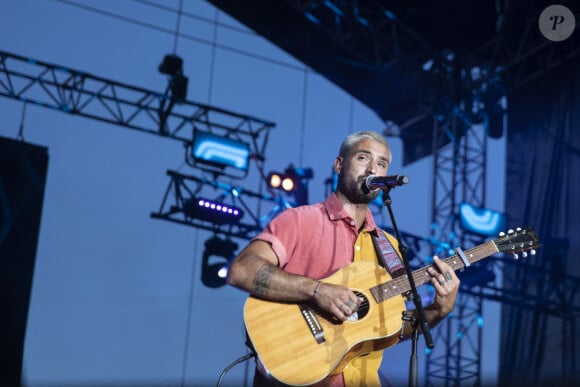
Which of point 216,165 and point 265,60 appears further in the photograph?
point 265,60

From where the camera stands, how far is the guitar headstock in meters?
4.29

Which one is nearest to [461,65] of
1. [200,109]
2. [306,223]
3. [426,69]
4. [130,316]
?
[426,69]

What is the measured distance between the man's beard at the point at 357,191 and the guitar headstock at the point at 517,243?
2.60ft

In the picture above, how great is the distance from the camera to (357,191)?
4.09 m

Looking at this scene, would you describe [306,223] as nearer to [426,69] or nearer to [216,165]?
[216,165]

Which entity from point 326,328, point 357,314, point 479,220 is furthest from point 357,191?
point 479,220

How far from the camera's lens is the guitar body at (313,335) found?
11.9 feet

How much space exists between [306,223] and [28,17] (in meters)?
11.9

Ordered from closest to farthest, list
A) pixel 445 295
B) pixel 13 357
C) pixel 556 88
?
1. pixel 445 295
2. pixel 13 357
3. pixel 556 88

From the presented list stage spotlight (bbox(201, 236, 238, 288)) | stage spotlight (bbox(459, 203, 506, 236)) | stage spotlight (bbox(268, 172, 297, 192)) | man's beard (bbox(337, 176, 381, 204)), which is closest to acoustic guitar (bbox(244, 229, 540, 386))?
man's beard (bbox(337, 176, 381, 204))

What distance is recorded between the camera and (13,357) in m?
11.9

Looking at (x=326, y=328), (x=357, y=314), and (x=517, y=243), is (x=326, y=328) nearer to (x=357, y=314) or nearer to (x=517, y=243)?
(x=357, y=314)

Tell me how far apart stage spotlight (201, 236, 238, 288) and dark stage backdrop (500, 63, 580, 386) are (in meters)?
5.67

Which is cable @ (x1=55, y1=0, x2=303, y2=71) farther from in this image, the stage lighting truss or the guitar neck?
the guitar neck
